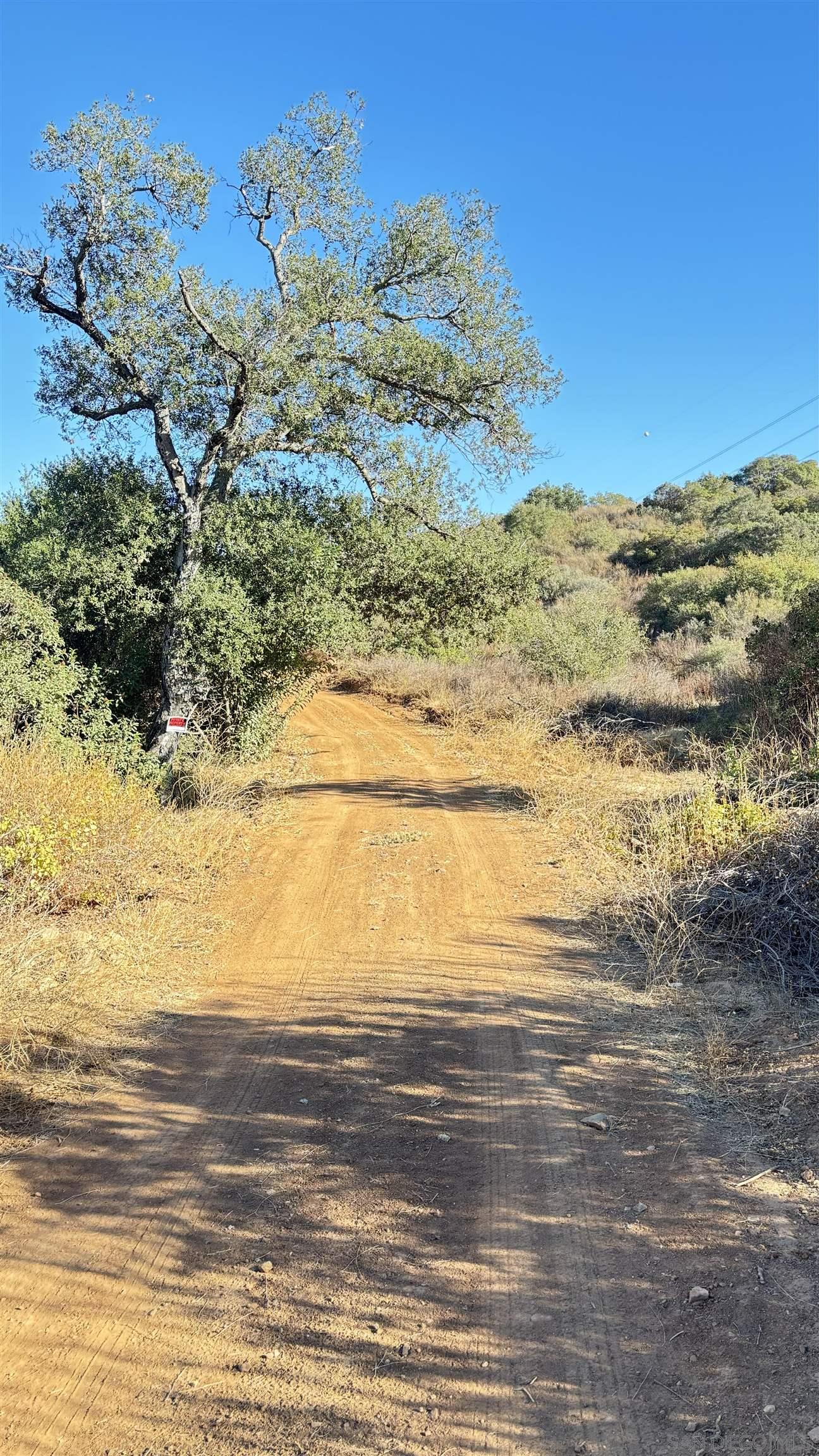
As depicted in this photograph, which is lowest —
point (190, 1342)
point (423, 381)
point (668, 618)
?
point (190, 1342)

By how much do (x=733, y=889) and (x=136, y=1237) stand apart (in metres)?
4.37

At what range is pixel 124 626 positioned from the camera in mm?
12602

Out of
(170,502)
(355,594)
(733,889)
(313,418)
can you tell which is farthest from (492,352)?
(733,889)

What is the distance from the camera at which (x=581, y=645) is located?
19.0 m

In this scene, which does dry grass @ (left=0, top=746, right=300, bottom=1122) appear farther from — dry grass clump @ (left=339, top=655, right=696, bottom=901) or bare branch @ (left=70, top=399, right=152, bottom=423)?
bare branch @ (left=70, top=399, right=152, bottom=423)

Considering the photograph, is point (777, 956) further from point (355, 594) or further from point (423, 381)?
point (423, 381)

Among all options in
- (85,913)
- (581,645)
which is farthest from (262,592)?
(581,645)

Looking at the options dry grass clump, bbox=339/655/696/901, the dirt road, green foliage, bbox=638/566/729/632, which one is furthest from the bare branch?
green foliage, bbox=638/566/729/632

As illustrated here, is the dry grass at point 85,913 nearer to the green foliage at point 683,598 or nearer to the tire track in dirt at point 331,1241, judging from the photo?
the tire track in dirt at point 331,1241

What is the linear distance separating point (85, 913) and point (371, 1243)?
4103mm

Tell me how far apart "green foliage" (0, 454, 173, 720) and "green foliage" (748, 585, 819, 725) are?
7855 mm

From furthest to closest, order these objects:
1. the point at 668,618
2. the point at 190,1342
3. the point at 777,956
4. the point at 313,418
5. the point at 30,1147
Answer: the point at 668,618, the point at 313,418, the point at 777,956, the point at 30,1147, the point at 190,1342

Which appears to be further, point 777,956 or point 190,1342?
point 777,956

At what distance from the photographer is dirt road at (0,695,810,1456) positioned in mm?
2768
